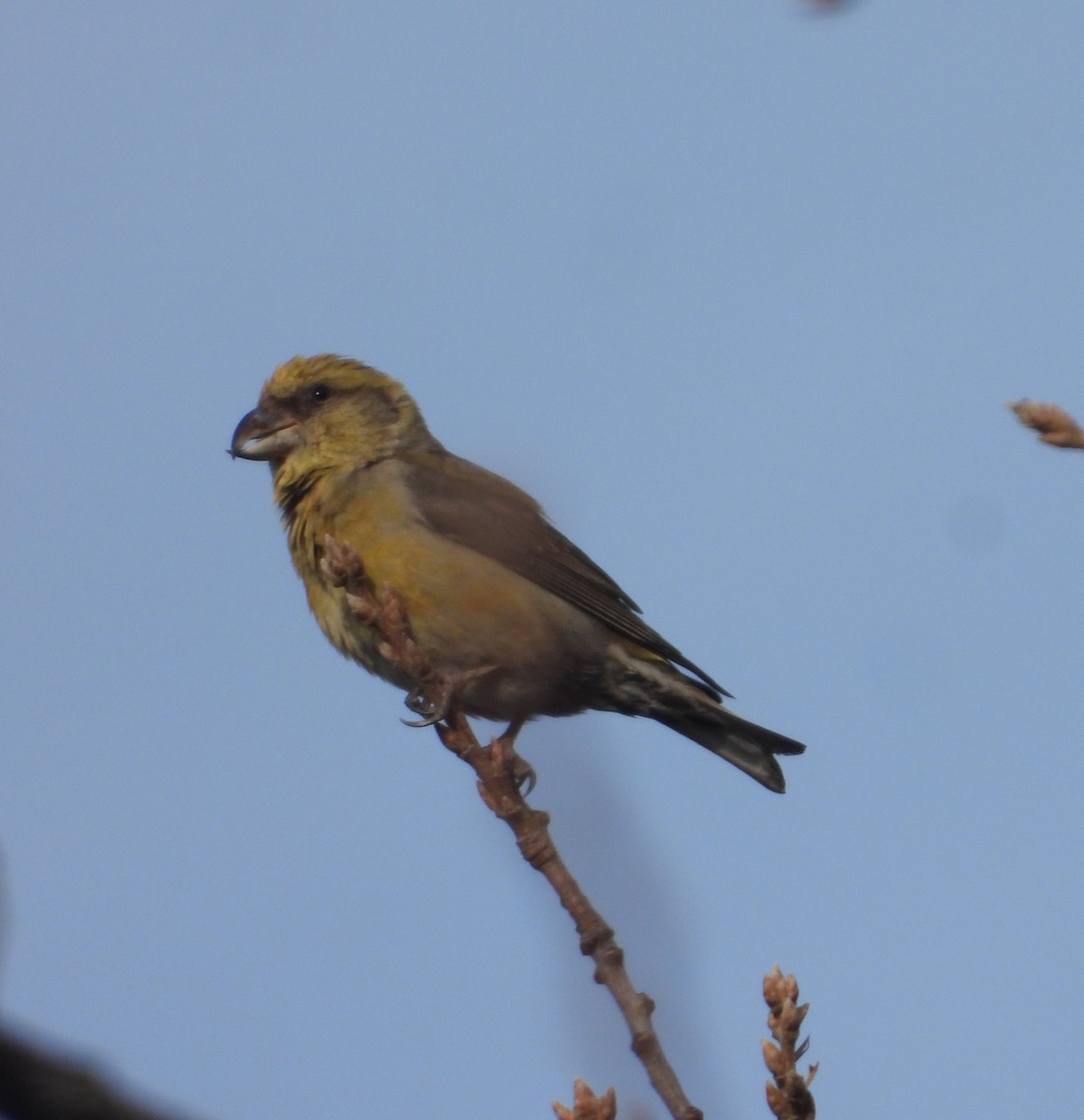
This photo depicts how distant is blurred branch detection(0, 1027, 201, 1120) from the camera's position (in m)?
0.76

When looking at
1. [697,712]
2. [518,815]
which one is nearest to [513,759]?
[518,815]

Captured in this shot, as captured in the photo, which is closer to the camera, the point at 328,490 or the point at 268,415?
the point at 328,490

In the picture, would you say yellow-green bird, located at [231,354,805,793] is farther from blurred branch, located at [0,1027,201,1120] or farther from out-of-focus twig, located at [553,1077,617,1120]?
blurred branch, located at [0,1027,201,1120]

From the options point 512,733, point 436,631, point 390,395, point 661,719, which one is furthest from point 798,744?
point 390,395

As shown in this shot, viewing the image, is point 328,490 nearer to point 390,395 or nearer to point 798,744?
point 390,395

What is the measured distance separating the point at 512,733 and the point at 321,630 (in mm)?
830

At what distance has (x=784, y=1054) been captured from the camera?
2.38 m

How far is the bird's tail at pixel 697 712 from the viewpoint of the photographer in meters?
5.65

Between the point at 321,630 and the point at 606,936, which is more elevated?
the point at 321,630

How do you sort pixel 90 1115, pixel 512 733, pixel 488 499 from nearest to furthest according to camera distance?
pixel 90 1115 < pixel 512 733 < pixel 488 499

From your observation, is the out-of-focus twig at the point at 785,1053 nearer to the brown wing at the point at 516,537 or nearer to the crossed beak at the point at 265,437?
the brown wing at the point at 516,537

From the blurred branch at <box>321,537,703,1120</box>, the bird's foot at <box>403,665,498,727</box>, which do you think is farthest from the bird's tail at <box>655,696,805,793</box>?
the blurred branch at <box>321,537,703,1120</box>

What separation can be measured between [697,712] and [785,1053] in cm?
339

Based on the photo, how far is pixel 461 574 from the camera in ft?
18.0
